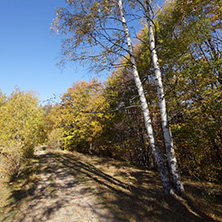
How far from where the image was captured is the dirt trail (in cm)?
372

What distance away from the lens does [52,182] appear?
6363 mm

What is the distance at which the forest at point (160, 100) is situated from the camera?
4113mm

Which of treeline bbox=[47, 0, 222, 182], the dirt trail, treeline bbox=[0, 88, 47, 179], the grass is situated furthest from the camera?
treeline bbox=[0, 88, 47, 179]

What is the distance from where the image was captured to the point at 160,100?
4098mm

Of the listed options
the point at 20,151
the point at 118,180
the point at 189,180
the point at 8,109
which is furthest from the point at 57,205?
the point at 8,109

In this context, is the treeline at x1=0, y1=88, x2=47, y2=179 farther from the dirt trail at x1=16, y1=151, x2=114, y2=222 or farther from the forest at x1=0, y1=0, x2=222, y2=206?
the dirt trail at x1=16, y1=151, x2=114, y2=222

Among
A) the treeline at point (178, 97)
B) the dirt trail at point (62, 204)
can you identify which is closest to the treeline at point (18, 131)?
the dirt trail at point (62, 204)

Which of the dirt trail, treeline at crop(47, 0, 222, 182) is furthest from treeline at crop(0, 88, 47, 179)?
treeline at crop(47, 0, 222, 182)

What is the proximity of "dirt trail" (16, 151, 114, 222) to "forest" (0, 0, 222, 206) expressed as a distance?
223 cm

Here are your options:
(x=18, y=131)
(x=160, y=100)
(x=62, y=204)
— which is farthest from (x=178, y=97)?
(x=18, y=131)

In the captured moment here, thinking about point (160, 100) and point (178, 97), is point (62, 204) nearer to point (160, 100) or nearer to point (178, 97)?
point (160, 100)

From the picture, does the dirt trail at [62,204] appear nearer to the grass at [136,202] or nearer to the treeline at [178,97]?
the grass at [136,202]

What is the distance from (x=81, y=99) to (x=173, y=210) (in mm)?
11640

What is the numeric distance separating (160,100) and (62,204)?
15.5ft
